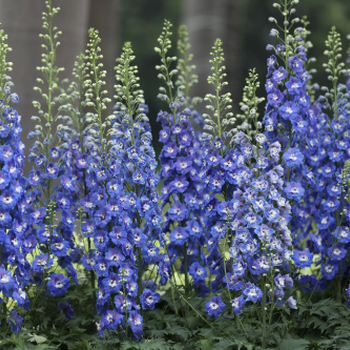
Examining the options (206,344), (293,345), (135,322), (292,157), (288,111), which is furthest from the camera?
(288,111)

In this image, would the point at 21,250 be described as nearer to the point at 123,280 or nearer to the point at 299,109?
the point at 123,280

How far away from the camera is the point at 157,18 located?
79.1 feet

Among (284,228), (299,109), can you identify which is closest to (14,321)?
(284,228)

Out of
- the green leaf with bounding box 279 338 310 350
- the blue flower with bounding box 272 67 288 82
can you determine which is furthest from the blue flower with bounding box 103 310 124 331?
the blue flower with bounding box 272 67 288 82

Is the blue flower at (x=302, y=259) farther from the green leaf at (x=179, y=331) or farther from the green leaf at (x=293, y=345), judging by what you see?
the green leaf at (x=179, y=331)

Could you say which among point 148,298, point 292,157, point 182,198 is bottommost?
point 148,298

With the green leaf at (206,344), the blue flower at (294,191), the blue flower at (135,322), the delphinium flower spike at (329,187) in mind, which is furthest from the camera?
the delphinium flower spike at (329,187)

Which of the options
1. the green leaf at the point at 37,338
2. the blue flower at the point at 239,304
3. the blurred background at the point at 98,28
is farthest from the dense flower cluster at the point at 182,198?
the blurred background at the point at 98,28

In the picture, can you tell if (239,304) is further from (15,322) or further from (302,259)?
(15,322)

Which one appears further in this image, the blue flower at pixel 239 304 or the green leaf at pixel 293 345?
the blue flower at pixel 239 304

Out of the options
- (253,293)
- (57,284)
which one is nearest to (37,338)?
(57,284)

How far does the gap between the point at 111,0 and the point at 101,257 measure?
6.08 metres

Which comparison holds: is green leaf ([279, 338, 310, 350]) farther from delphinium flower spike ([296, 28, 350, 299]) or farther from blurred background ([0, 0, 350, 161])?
blurred background ([0, 0, 350, 161])

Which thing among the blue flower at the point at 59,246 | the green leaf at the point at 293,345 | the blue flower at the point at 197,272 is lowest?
the green leaf at the point at 293,345
